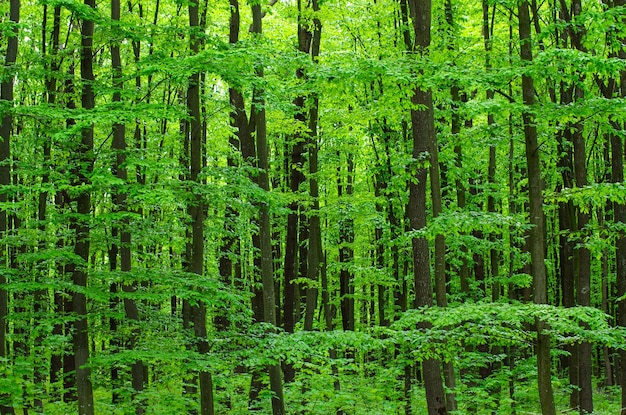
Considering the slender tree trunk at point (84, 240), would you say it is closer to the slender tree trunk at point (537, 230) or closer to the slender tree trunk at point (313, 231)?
the slender tree trunk at point (313, 231)

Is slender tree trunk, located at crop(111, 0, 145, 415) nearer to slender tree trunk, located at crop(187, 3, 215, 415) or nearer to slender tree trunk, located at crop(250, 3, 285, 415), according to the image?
slender tree trunk, located at crop(187, 3, 215, 415)

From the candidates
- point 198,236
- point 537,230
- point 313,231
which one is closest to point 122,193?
point 198,236

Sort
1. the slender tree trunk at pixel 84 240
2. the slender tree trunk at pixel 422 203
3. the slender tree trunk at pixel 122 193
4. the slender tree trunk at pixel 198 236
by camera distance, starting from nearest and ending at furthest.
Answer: the slender tree trunk at pixel 84 240
the slender tree trunk at pixel 422 203
the slender tree trunk at pixel 122 193
the slender tree trunk at pixel 198 236

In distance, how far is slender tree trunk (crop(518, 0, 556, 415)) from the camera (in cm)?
888

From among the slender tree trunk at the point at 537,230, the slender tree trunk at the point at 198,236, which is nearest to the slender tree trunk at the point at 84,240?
the slender tree trunk at the point at 198,236

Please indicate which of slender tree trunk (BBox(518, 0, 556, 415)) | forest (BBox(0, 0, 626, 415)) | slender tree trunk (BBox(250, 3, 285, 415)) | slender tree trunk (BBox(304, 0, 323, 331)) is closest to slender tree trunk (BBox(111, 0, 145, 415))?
forest (BBox(0, 0, 626, 415))

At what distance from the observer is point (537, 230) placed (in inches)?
364

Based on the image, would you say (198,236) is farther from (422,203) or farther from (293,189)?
(293,189)

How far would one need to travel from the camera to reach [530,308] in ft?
27.2

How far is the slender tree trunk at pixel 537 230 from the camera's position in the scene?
8.88 meters

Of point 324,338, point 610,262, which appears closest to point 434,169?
point 324,338

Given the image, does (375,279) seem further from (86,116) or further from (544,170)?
(86,116)

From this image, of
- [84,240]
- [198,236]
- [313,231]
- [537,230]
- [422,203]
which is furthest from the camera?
[313,231]

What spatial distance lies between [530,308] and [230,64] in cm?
666
